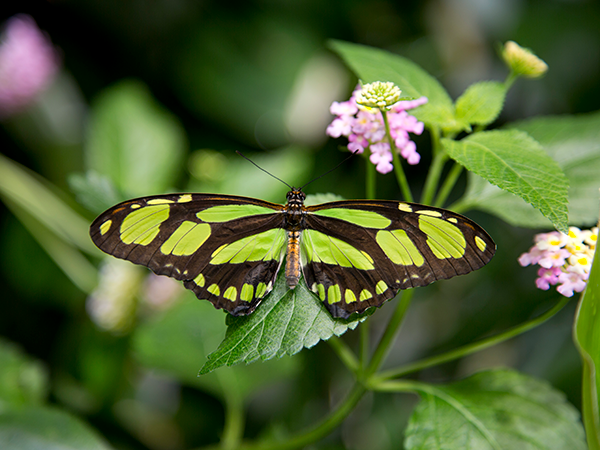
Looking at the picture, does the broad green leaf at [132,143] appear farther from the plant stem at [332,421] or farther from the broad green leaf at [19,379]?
the plant stem at [332,421]

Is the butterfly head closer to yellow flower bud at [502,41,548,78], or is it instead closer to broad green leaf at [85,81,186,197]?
yellow flower bud at [502,41,548,78]

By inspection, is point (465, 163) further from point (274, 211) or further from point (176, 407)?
point (176, 407)

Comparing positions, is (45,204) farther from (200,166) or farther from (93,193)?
(93,193)

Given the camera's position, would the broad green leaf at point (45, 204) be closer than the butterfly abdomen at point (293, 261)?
No

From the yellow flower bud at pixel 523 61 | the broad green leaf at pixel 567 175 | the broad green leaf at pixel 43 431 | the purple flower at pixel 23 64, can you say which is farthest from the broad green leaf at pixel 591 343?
the purple flower at pixel 23 64

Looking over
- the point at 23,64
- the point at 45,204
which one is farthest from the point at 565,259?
the point at 23,64

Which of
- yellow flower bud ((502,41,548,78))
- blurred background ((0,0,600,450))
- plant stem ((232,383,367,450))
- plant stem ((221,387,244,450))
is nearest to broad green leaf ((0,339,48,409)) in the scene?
blurred background ((0,0,600,450))
